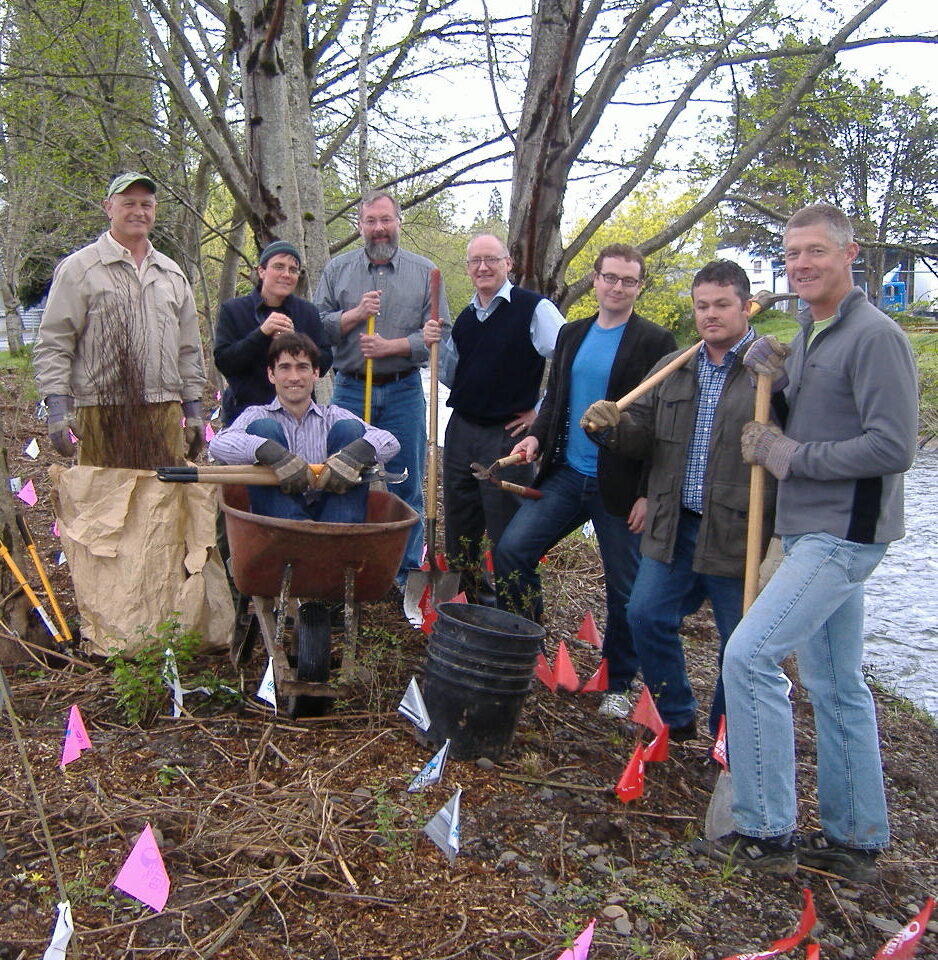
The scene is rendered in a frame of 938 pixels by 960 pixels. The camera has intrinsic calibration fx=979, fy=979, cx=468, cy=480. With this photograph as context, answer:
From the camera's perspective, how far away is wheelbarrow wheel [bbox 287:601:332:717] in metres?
3.78

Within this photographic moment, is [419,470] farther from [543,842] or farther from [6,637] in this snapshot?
[543,842]

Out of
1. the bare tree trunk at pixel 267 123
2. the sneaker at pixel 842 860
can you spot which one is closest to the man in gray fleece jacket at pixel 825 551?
the sneaker at pixel 842 860

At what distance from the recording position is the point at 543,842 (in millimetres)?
3117

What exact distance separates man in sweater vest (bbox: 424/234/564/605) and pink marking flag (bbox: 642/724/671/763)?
1439 mm

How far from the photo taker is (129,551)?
4.32 m

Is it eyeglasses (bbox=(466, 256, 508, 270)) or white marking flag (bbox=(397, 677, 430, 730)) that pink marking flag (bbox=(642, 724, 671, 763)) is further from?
eyeglasses (bbox=(466, 256, 508, 270))

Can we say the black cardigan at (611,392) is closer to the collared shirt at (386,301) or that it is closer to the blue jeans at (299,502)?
the blue jeans at (299,502)

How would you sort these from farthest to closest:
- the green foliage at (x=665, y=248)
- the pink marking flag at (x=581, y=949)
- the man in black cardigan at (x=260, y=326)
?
the green foliage at (x=665, y=248), the man in black cardigan at (x=260, y=326), the pink marking flag at (x=581, y=949)

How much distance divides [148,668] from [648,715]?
1962mm

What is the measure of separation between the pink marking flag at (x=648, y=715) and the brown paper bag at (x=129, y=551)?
198 centimetres

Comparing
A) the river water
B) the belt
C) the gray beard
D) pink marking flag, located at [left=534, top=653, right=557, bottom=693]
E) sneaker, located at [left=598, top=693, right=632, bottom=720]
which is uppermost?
the gray beard

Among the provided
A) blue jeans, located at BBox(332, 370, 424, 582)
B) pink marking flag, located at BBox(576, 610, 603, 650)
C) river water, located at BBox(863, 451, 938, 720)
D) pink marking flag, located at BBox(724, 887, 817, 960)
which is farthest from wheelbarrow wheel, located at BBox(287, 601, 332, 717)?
river water, located at BBox(863, 451, 938, 720)

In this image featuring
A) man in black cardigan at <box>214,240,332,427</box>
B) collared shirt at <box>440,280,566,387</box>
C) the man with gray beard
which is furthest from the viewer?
the man with gray beard

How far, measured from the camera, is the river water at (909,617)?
5836 millimetres
